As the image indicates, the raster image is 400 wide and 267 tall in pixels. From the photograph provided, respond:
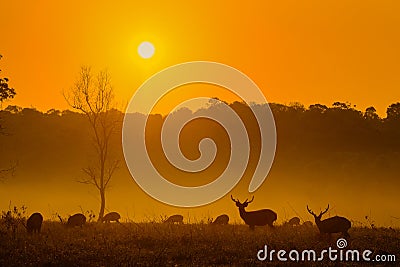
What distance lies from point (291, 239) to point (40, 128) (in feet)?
260

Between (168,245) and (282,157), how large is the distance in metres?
71.9

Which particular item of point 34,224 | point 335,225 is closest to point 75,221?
point 34,224

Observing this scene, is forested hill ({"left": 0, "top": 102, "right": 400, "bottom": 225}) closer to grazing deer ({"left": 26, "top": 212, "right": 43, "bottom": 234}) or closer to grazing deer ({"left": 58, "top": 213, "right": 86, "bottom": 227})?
grazing deer ({"left": 58, "top": 213, "right": 86, "bottom": 227})

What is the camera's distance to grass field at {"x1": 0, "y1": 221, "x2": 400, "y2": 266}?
2175cm

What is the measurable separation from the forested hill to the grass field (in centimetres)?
5708

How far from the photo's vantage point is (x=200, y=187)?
9025 centimetres

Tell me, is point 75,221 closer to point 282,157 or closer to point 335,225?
point 335,225

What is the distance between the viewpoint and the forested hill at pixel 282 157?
90625 mm

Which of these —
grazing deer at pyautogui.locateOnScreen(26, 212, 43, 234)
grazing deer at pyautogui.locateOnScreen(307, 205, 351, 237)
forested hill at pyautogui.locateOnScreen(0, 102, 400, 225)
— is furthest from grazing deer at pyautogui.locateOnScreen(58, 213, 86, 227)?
forested hill at pyautogui.locateOnScreen(0, 102, 400, 225)

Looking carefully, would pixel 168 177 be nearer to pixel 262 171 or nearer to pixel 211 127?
pixel 211 127

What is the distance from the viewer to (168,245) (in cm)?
2462

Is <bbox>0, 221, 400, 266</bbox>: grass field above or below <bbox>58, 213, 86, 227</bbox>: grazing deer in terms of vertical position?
below

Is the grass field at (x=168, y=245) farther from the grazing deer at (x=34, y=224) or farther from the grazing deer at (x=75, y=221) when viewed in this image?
the grazing deer at (x=75, y=221)

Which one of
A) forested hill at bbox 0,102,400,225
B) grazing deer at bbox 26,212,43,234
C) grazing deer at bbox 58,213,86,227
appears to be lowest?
grazing deer at bbox 26,212,43,234
